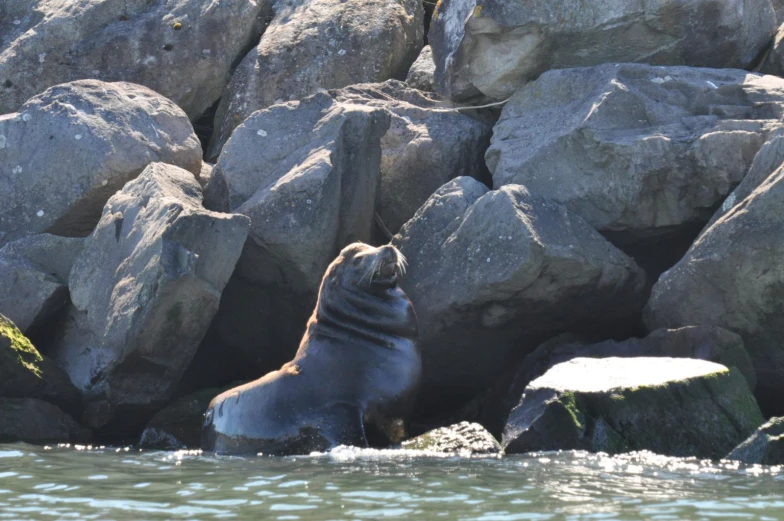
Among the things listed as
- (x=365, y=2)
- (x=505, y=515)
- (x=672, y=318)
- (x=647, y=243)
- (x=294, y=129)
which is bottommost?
(x=505, y=515)

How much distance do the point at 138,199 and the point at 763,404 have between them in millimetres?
5502

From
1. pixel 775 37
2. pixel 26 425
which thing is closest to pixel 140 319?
pixel 26 425

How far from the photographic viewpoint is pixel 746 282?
862cm

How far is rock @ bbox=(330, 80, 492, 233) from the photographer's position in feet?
37.5

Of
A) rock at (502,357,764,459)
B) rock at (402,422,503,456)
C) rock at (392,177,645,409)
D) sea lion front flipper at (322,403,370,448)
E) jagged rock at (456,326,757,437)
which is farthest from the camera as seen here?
rock at (392,177,645,409)

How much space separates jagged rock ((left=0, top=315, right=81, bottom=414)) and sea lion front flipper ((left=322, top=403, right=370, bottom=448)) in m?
2.53

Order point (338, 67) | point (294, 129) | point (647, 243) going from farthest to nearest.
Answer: point (338, 67) → point (294, 129) → point (647, 243)

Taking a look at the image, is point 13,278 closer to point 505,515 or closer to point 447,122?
point 447,122

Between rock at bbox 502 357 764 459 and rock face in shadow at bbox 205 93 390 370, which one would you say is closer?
rock at bbox 502 357 764 459

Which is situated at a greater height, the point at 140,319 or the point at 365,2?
the point at 365,2

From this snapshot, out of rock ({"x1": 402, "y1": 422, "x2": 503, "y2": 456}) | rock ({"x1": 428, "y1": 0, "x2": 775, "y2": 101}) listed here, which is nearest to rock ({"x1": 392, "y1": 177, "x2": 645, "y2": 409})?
rock ({"x1": 402, "y1": 422, "x2": 503, "y2": 456})

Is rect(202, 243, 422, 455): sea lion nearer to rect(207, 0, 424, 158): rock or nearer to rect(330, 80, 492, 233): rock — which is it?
rect(330, 80, 492, 233): rock

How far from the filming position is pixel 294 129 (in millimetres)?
11242

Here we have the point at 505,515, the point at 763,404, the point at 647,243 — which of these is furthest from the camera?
the point at 647,243
